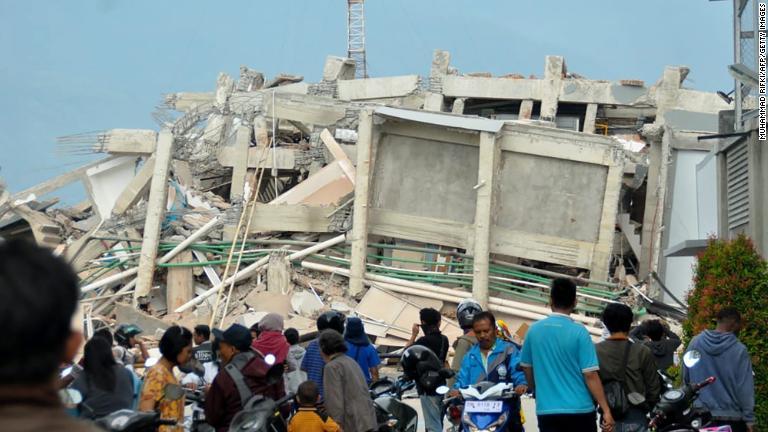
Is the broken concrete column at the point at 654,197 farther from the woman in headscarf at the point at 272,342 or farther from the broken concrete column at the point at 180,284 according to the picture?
the woman in headscarf at the point at 272,342

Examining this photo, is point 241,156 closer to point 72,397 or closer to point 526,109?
point 526,109

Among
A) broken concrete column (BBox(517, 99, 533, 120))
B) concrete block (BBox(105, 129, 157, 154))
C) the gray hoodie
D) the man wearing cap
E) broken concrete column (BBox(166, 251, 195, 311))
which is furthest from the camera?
broken concrete column (BBox(517, 99, 533, 120))

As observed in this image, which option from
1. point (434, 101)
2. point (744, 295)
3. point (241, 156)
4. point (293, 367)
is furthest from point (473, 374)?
point (434, 101)

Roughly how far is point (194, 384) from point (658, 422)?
3.80 metres

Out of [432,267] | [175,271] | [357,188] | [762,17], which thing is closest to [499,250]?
[432,267]

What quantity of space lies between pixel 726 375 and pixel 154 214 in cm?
1717

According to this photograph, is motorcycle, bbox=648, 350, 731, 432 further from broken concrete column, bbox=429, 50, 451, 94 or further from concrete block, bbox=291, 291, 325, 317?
broken concrete column, bbox=429, 50, 451, 94

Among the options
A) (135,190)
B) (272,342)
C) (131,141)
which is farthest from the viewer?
(131,141)

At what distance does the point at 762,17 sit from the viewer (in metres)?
12.8

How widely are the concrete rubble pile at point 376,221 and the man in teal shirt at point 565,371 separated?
1462 cm

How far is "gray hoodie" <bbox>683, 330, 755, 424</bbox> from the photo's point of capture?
9.30 m

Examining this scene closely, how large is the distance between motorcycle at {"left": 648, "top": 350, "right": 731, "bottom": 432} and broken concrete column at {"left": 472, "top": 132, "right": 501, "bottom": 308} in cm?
1442

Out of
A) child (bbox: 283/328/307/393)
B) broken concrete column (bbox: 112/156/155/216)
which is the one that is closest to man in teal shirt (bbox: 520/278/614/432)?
child (bbox: 283/328/307/393)

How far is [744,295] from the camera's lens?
10.8 m
